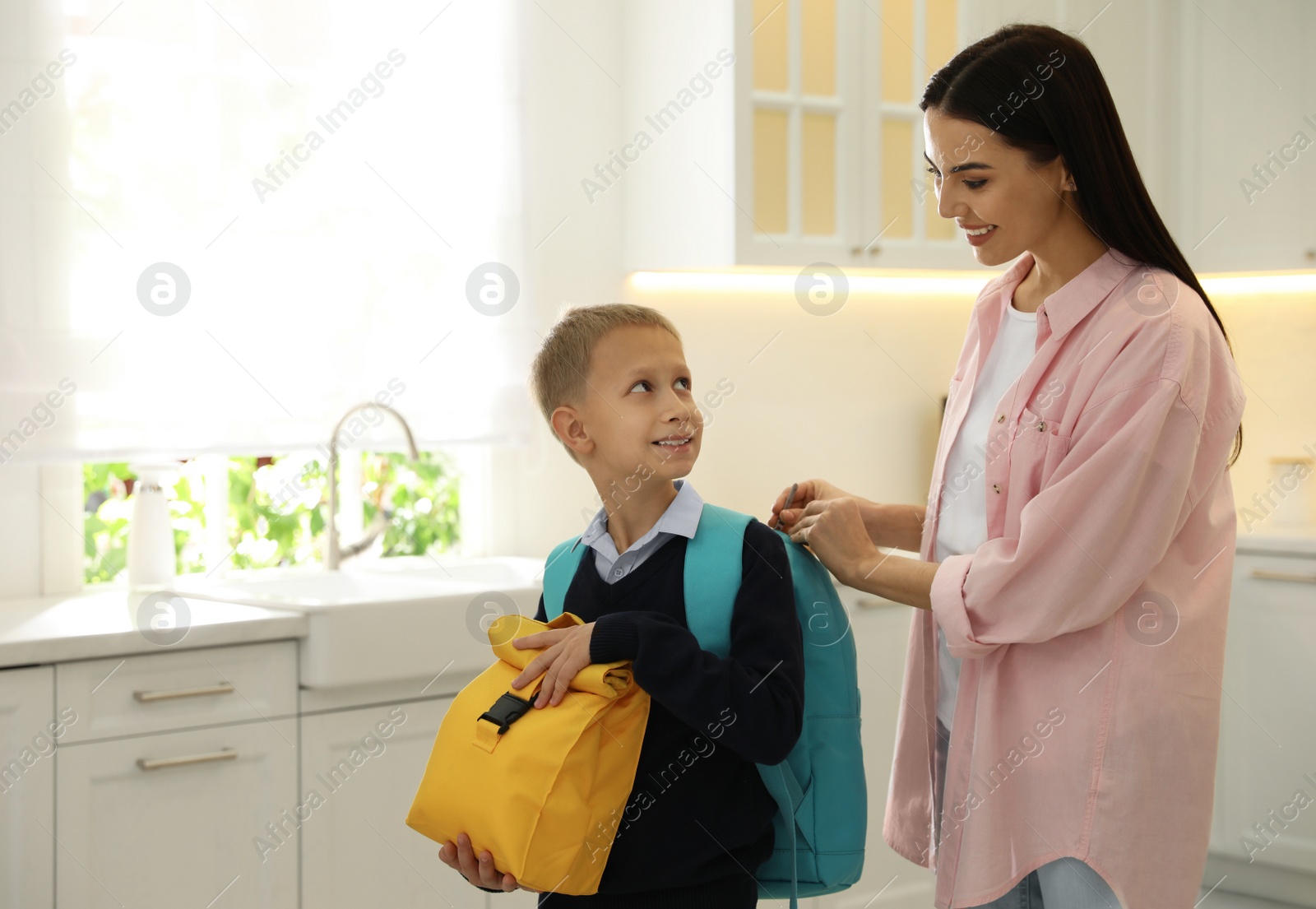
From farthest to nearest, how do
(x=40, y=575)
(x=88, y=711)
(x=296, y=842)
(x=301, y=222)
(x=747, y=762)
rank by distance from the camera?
(x=301, y=222)
(x=40, y=575)
(x=296, y=842)
(x=88, y=711)
(x=747, y=762)

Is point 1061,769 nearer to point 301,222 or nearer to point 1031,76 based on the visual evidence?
point 1031,76

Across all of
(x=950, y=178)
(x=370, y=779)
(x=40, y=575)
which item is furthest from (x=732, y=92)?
(x=40, y=575)

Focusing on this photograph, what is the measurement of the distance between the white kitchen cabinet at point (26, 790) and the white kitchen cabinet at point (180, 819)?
0.06 ft

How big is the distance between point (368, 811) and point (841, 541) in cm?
110

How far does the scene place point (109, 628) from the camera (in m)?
1.73

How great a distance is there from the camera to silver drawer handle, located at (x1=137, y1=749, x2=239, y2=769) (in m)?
1.72

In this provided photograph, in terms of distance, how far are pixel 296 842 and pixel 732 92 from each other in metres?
1.65

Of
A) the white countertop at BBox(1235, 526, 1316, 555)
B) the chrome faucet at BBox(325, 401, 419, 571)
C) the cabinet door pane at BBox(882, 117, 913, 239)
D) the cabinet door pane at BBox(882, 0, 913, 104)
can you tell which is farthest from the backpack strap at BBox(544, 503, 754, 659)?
the white countertop at BBox(1235, 526, 1316, 555)

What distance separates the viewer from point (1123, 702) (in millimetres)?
1106

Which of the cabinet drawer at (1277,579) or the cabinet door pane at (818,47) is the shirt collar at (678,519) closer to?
the cabinet door pane at (818,47)

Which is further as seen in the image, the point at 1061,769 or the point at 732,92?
the point at 732,92

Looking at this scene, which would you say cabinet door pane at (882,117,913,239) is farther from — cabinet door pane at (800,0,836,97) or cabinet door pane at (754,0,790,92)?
cabinet door pane at (754,0,790,92)

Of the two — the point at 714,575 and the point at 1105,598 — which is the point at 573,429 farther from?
the point at 1105,598

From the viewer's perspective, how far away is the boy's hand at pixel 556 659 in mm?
1018
